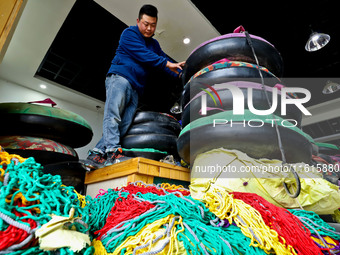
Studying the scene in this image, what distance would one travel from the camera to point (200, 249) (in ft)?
1.20

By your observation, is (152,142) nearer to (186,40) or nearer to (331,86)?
(186,40)

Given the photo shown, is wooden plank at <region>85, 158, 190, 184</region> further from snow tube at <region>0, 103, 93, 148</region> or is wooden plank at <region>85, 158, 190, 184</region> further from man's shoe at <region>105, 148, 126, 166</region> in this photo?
snow tube at <region>0, 103, 93, 148</region>

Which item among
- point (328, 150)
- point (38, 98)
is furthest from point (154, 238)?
point (38, 98)

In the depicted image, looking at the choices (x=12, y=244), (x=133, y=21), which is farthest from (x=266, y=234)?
(x=133, y=21)

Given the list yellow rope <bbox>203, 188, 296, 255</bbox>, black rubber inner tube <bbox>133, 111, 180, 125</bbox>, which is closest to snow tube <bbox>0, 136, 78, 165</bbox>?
black rubber inner tube <bbox>133, 111, 180, 125</bbox>

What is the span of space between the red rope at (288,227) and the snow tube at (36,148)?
0.95m

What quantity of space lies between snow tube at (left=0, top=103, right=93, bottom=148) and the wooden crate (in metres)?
0.27

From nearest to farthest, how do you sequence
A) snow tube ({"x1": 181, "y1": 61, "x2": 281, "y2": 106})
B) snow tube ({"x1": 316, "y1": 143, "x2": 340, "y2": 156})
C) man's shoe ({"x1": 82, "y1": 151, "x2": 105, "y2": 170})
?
snow tube ({"x1": 181, "y1": 61, "x2": 281, "y2": 106}) → man's shoe ({"x1": 82, "y1": 151, "x2": 105, "y2": 170}) → snow tube ({"x1": 316, "y1": 143, "x2": 340, "y2": 156})

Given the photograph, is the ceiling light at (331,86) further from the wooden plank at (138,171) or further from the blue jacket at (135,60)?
the wooden plank at (138,171)

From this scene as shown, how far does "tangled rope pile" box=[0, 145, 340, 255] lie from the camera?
319 mm

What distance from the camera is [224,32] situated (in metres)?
2.63

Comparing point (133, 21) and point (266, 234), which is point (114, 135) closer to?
point (266, 234)

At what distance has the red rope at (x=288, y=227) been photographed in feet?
1.38

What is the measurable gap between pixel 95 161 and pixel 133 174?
35 cm
